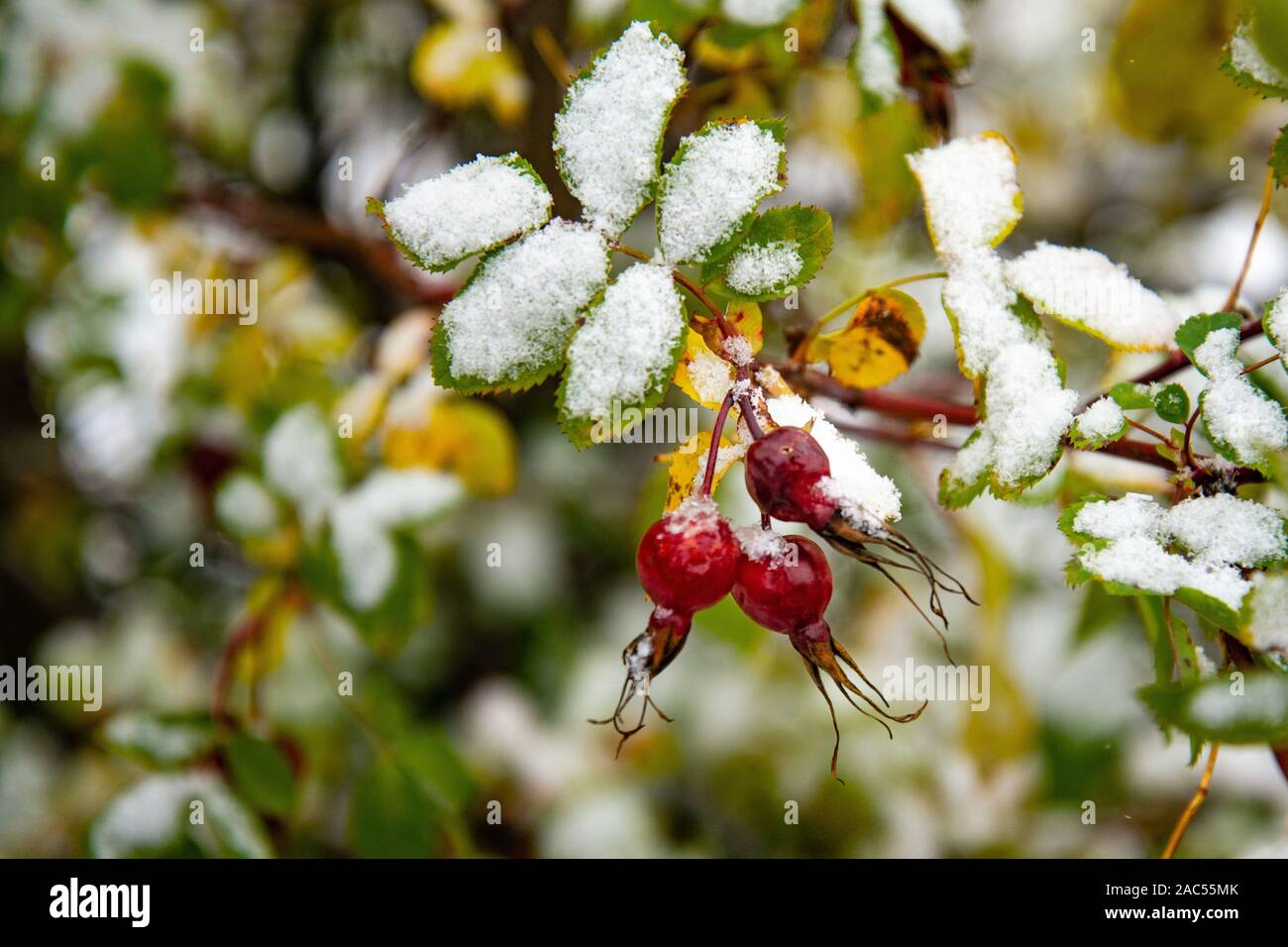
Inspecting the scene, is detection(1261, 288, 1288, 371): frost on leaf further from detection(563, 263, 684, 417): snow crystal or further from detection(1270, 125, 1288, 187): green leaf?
detection(563, 263, 684, 417): snow crystal

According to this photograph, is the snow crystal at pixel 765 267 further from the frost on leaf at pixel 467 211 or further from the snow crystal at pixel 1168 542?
the snow crystal at pixel 1168 542

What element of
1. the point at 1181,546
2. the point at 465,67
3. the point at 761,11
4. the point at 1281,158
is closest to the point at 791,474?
the point at 1181,546

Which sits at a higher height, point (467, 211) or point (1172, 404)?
point (467, 211)

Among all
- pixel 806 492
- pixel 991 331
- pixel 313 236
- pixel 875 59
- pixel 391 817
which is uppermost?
pixel 313 236

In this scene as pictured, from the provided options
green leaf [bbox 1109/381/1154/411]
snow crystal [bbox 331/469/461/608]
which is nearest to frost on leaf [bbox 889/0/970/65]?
green leaf [bbox 1109/381/1154/411]

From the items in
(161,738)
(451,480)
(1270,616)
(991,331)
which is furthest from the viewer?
(451,480)

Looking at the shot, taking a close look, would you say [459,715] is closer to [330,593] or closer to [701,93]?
[330,593]

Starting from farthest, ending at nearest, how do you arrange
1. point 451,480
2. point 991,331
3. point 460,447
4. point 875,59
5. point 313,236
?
point 313,236, point 460,447, point 451,480, point 875,59, point 991,331

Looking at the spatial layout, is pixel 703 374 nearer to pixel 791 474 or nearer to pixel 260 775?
pixel 791 474
